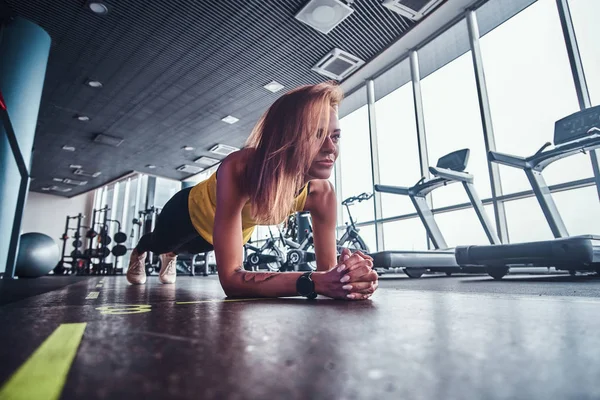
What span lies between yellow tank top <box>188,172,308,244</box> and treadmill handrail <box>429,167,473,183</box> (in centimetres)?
192

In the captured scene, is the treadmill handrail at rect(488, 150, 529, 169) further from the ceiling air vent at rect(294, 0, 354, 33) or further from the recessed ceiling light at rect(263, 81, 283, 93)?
the recessed ceiling light at rect(263, 81, 283, 93)


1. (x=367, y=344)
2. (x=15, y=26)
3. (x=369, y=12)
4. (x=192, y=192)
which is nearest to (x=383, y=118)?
Answer: (x=369, y=12)

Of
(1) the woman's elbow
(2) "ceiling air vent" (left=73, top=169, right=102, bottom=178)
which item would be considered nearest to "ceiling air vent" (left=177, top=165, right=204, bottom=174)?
(2) "ceiling air vent" (left=73, top=169, right=102, bottom=178)

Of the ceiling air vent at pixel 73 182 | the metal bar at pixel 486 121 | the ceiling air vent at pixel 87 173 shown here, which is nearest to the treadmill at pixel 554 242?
the metal bar at pixel 486 121

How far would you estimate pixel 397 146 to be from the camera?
5.09 meters

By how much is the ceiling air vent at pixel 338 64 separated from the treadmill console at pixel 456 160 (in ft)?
7.80

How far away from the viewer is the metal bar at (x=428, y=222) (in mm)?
3514

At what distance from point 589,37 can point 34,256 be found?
20.7 feet

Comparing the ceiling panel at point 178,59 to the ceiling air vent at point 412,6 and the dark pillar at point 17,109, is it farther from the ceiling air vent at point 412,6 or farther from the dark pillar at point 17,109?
the dark pillar at point 17,109

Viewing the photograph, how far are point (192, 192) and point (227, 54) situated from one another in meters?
3.55

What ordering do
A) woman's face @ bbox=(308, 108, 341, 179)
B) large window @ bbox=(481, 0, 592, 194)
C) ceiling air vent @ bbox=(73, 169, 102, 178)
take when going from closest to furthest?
1. woman's face @ bbox=(308, 108, 341, 179)
2. large window @ bbox=(481, 0, 592, 194)
3. ceiling air vent @ bbox=(73, 169, 102, 178)

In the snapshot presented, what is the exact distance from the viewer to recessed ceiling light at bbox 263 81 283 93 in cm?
544

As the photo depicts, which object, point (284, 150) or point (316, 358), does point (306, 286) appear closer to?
point (284, 150)

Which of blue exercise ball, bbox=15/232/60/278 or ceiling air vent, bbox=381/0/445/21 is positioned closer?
ceiling air vent, bbox=381/0/445/21
